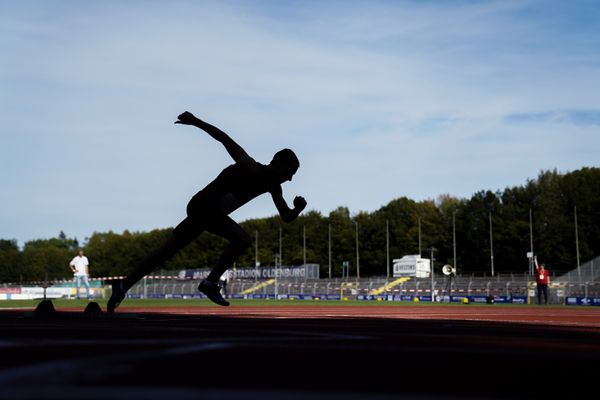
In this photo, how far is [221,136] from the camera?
8.39 m

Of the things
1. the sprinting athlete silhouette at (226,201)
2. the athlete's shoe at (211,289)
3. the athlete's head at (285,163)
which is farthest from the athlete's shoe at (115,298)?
the athlete's head at (285,163)

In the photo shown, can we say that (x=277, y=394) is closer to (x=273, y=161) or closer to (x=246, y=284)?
(x=273, y=161)

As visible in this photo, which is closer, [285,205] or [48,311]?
[285,205]

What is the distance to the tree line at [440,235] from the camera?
277 ft

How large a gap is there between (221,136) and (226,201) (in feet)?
2.36

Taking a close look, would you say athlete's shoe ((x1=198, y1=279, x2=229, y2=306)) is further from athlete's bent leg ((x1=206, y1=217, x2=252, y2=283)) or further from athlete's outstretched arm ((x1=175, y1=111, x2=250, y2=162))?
athlete's outstretched arm ((x1=175, y1=111, x2=250, y2=162))

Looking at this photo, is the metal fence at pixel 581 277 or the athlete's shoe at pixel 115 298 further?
the metal fence at pixel 581 277

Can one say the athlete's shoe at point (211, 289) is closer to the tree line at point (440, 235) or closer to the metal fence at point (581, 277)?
the metal fence at point (581, 277)

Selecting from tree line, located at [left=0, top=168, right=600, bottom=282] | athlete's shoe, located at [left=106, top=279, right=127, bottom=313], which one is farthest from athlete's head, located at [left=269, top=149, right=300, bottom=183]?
tree line, located at [left=0, top=168, right=600, bottom=282]

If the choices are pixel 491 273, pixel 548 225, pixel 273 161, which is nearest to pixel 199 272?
pixel 491 273

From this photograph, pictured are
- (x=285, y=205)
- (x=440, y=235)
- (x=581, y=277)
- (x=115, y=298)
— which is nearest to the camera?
(x=285, y=205)

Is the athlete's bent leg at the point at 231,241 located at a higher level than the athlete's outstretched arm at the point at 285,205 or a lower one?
lower

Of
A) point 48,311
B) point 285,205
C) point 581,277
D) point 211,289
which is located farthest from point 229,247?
point 581,277

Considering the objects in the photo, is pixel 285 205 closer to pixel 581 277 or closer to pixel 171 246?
pixel 171 246
